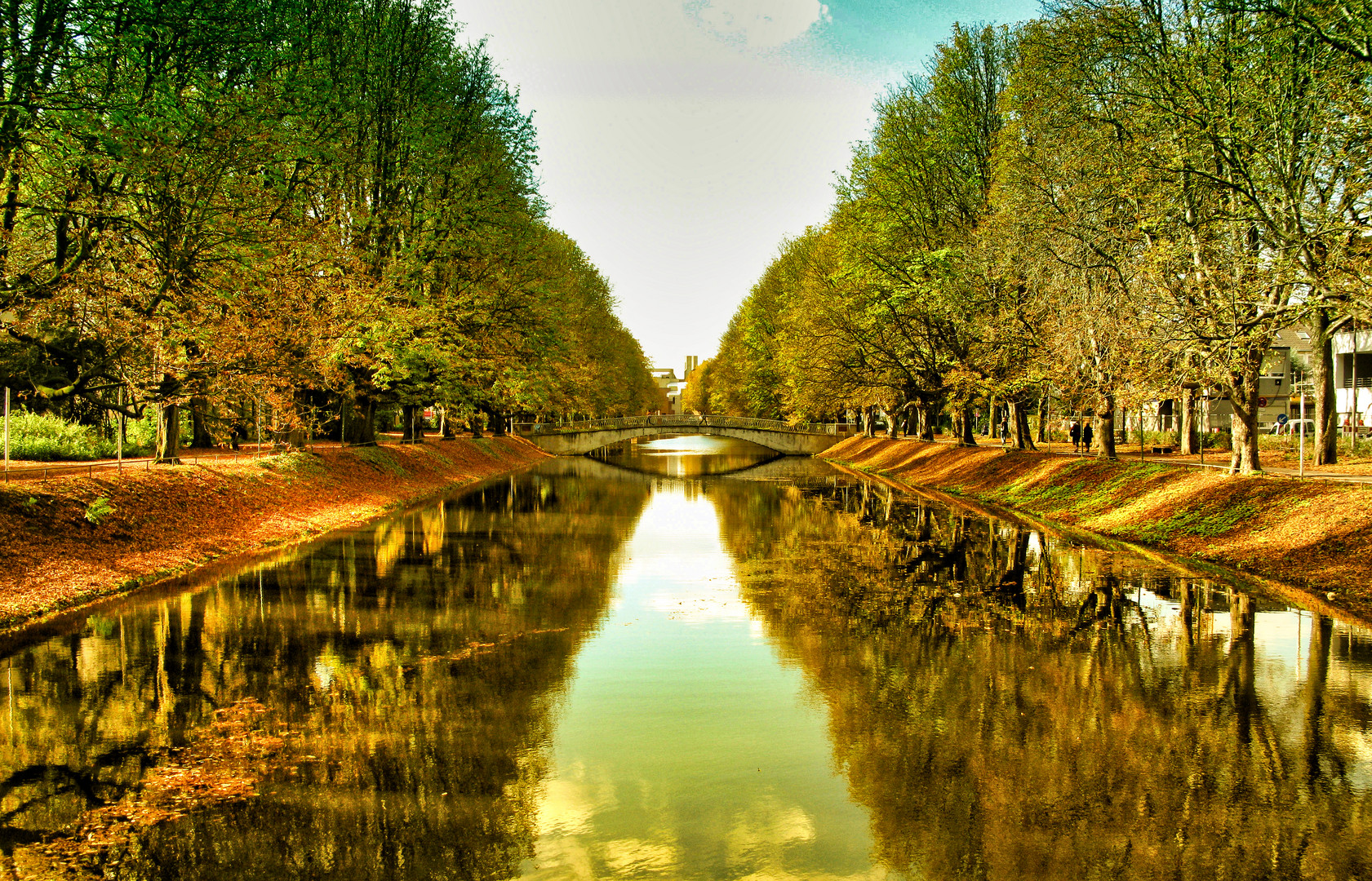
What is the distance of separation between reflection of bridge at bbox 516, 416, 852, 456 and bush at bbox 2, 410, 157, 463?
148ft

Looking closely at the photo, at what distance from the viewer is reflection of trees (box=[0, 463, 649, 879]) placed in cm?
602

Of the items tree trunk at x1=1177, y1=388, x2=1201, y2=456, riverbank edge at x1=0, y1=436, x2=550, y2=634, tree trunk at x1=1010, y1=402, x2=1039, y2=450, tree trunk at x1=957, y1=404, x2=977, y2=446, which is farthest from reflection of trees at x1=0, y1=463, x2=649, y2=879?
Result: tree trunk at x1=957, y1=404, x2=977, y2=446

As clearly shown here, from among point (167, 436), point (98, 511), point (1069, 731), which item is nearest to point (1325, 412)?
point (1069, 731)

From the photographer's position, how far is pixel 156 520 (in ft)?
57.2

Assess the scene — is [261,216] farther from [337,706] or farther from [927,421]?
[927,421]

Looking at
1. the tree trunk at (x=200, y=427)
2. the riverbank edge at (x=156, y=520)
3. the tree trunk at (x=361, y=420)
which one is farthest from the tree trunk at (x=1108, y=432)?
the tree trunk at (x=200, y=427)

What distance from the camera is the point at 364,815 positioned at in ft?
21.0

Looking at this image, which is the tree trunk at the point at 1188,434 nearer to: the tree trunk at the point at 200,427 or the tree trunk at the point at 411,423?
the tree trunk at the point at 411,423

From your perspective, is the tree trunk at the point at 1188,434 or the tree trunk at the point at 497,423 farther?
the tree trunk at the point at 497,423

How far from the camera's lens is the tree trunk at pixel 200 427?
2687 centimetres

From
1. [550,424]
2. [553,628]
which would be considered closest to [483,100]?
[553,628]

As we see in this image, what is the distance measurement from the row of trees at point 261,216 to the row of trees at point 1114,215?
1667 cm

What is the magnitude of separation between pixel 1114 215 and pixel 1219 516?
29.8ft

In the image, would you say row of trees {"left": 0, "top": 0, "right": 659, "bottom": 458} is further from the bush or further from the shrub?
the shrub
